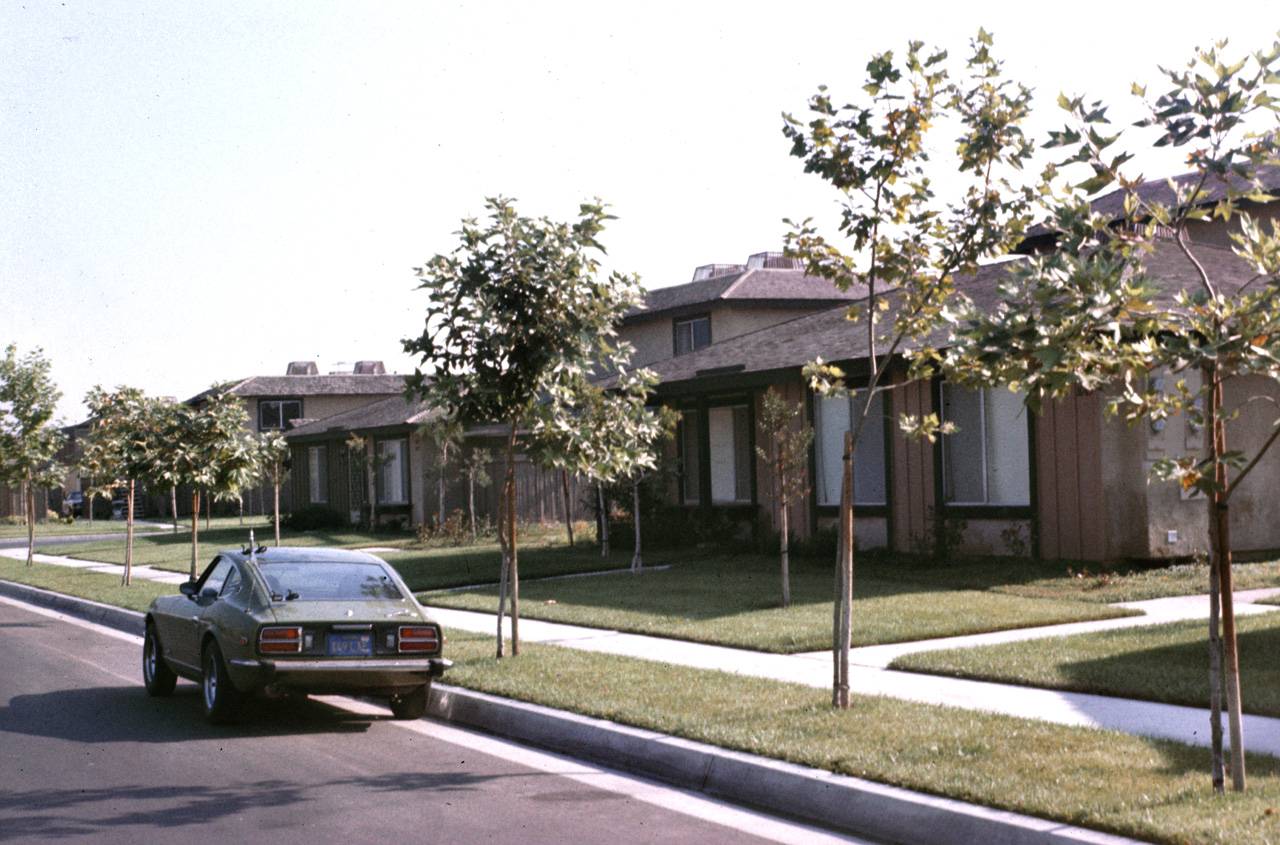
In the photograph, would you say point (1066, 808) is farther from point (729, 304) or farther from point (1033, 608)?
point (729, 304)

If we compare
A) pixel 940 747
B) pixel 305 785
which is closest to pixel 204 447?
pixel 305 785

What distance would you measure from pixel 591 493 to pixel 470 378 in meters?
13.5

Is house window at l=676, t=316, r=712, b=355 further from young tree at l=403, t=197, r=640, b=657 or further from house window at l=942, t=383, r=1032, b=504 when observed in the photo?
young tree at l=403, t=197, r=640, b=657

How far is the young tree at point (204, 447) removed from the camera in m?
18.3

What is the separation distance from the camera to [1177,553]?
1675 centimetres

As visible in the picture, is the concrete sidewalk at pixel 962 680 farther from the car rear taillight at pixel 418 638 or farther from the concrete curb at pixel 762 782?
the car rear taillight at pixel 418 638

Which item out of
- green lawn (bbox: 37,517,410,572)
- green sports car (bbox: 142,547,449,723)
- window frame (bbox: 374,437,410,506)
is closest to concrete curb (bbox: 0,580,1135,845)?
green sports car (bbox: 142,547,449,723)

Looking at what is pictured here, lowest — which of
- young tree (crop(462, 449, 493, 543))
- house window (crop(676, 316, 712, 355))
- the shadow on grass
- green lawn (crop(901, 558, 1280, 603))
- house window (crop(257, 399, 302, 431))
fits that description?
the shadow on grass

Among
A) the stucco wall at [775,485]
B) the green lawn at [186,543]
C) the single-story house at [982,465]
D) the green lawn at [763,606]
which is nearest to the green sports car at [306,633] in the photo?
the green lawn at [763,606]

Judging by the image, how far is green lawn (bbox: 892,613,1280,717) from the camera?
9008mm

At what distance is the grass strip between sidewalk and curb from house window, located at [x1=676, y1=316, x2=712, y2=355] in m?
24.5

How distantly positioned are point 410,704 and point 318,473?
3361 centimetres

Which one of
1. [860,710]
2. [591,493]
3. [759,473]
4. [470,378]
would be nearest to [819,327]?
[759,473]

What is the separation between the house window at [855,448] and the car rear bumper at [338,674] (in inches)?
462
